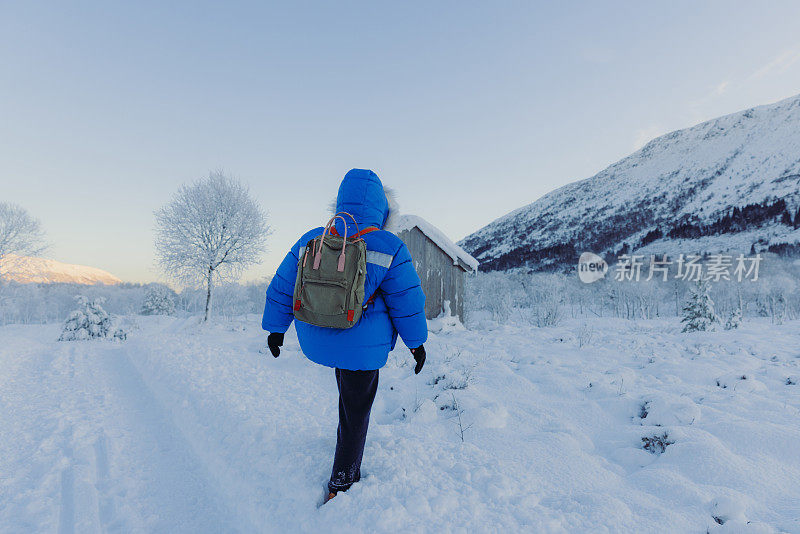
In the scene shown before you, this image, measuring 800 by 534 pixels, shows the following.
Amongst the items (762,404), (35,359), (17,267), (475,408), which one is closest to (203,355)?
(35,359)

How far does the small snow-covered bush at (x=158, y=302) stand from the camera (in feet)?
131

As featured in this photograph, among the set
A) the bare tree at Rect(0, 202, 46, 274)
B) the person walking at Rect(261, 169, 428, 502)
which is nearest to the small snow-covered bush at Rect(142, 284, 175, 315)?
the bare tree at Rect(0, 202, 46, 274)

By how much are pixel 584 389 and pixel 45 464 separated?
5.64 metres

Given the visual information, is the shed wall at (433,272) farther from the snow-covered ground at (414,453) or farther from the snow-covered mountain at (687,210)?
the snow-covered mountain at (687,210)

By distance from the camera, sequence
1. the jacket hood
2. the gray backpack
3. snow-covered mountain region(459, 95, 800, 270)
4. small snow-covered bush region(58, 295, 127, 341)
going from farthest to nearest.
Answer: snow-covered mountain region(459, 95, 800, 270) < small snow-covered bush region(58, 295, 127, 341) < the jacket hood < the gray backpack

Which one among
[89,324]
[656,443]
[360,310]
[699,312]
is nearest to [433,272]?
[656,443]

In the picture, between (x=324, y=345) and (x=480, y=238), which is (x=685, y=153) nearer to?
(x=480, y=238)

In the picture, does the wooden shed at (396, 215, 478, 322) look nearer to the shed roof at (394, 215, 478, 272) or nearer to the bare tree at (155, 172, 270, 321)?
the shed roof at (394, 215, 478, 272)

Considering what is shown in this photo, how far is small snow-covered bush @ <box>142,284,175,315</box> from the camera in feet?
131

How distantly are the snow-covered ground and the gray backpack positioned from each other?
3.74ft

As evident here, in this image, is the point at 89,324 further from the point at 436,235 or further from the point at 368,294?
the point at 368,294

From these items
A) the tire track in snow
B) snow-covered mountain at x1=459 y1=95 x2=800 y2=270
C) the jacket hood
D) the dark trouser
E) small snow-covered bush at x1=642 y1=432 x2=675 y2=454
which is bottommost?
small snow-covered bush at x1=642 y1=432 x2=675 y2=454

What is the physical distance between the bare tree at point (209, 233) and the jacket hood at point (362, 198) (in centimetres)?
1857

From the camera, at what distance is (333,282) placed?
2.00 meters
